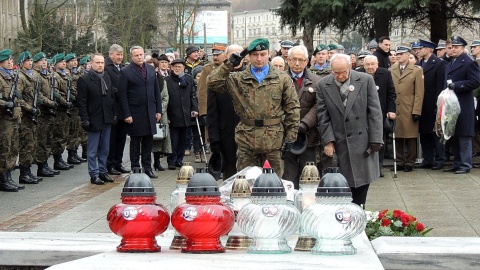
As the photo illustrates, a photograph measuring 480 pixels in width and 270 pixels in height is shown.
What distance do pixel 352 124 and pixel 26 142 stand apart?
772cm

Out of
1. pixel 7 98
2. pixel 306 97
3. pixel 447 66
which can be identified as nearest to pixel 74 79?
pixel 7 98

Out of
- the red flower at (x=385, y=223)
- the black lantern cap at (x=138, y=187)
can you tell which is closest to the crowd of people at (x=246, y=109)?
the red flower at (x=385, y=223)

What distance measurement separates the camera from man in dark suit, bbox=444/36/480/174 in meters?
17.5

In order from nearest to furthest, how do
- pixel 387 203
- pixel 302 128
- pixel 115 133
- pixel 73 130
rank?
pixel 302 128
pixel 387 203
pixel 115 133
pixel 73 130

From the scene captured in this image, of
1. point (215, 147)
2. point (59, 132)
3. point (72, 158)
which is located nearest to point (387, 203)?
point (215, 147)

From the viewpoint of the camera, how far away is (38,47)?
38.2 metres

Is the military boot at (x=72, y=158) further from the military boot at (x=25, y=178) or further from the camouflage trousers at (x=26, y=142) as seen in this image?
the camouflage trousers at (x=26, y=142)

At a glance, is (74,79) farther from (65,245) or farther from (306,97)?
(65,245)

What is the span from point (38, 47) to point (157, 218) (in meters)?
33.7

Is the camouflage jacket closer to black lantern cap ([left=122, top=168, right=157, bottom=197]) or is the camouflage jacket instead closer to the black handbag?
black lantern cap ([left=122, top=168, right=157, bottom=197])

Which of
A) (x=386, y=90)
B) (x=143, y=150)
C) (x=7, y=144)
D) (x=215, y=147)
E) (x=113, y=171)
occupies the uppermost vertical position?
(x=386, y=90)

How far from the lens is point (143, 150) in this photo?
700 inches

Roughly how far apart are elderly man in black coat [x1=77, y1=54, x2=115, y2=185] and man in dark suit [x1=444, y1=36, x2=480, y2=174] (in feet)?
18.8

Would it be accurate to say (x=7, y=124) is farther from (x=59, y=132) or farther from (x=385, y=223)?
(x=385, y=223)
